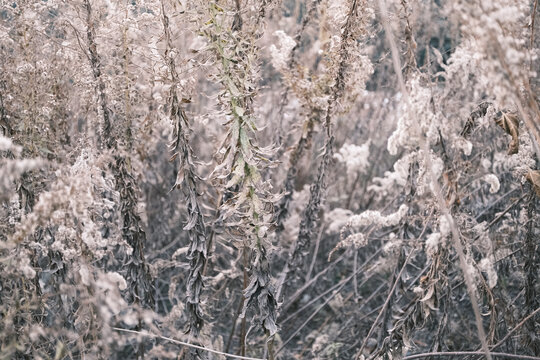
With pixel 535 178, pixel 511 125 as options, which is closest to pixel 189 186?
pixel 511 125

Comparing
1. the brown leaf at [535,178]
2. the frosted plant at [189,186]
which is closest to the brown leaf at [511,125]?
the brown leaf at [535,178]

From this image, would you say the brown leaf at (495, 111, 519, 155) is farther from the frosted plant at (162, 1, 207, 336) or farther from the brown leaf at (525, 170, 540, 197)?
the frosted plant at (162, 1, 207, 336)

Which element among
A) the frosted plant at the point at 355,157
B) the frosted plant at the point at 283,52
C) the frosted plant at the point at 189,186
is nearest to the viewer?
the frosted plant at the point at 189,186

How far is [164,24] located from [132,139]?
2.15 feet

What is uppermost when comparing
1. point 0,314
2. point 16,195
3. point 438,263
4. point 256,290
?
point 16,195

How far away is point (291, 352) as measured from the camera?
2908 millimetres

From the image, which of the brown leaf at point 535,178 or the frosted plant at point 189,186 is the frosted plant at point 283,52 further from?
the brown leaf at point 535,178

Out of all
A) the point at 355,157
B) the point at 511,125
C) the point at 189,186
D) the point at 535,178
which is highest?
the point at 511,125

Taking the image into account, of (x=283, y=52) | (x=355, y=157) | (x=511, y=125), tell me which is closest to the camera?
(x=511, y=125)

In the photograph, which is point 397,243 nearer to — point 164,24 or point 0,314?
point 164,24

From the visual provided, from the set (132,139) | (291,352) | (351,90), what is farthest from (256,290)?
(291,352)

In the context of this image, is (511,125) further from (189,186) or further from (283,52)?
(283,52)

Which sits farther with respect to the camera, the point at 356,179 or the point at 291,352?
the point at 356,179

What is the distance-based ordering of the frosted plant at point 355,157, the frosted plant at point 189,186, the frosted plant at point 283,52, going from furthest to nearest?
the frosted plant at point 355,157 < the frosted plant at point 283,52 < the frosted plant at point 189,186
